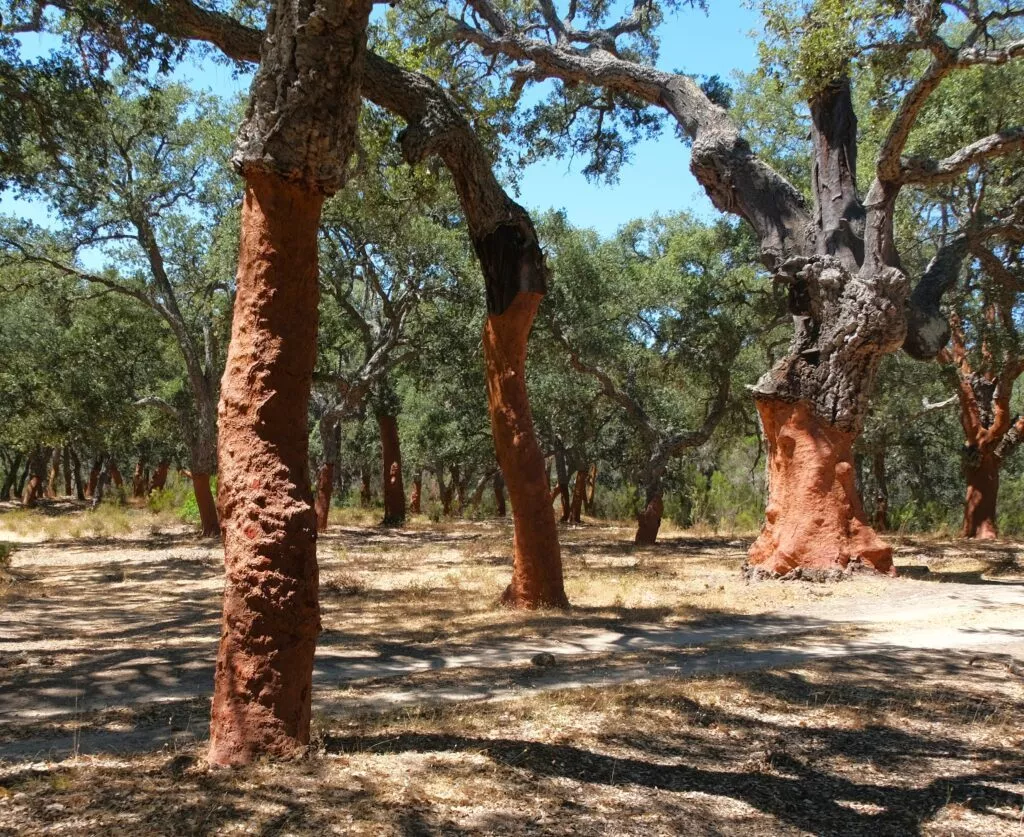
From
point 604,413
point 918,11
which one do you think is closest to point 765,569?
point 918,11

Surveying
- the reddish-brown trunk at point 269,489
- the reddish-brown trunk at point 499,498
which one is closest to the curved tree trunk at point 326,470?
the reddish-brown trunk at point 499,498

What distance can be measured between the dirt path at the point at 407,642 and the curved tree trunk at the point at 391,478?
10597 millimetres

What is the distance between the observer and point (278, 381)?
4043 millimetres

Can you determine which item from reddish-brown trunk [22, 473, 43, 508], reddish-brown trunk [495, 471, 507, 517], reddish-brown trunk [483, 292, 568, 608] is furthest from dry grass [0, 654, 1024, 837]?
reddish-brown trunk [22, 473, 43, 508]

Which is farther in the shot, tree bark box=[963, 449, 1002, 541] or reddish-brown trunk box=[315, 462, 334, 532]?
reddish-brown trunk box=[315, 462, 334, 532]

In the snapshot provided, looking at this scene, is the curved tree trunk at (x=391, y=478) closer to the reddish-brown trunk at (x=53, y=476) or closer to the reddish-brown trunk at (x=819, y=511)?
the reddish-brown trunk at (x=819, y=511)

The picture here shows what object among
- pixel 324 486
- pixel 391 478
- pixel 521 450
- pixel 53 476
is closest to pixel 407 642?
pixel 521 450

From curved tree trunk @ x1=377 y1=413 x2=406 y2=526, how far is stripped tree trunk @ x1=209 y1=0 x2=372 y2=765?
19401 millimetres

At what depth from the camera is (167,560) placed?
15297 mm

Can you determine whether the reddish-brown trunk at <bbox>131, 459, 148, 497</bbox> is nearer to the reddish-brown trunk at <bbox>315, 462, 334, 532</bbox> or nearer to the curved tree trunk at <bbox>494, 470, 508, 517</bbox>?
the curved tree trunk at <bbox>494, 470, 508, 517</bbox>

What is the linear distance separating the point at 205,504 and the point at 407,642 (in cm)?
1270

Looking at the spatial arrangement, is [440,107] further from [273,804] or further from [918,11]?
[273,804]

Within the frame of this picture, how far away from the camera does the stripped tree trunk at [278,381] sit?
12.7 ft

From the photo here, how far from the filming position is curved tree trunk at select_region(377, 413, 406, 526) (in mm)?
23562
